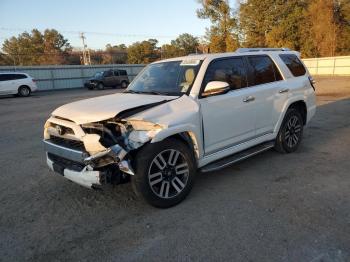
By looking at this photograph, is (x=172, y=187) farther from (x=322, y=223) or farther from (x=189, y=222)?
(x=322, y=223)

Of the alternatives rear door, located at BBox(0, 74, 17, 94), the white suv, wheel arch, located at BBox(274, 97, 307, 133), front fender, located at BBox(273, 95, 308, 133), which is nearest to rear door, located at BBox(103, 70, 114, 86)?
rear door, located at BBox(0, 74, 17, 94)

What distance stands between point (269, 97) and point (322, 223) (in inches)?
95.6

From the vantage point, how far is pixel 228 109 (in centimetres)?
467

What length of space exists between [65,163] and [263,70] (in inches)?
137

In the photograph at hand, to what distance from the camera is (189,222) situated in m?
3.71

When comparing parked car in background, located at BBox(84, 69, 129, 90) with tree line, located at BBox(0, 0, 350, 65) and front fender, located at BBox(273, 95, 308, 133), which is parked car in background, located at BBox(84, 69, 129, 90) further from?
front fender, located at BBox(273, 95, 308, 133)

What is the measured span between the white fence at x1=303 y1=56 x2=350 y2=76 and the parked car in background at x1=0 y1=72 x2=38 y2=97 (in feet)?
97.9

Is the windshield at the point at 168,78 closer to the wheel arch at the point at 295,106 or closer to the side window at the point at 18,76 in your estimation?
the wheel arch at the point at 295,106

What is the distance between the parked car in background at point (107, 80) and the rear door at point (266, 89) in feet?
79.4

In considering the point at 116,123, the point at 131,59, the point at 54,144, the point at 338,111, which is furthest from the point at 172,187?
the point at 131,59

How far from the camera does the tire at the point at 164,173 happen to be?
148 inches

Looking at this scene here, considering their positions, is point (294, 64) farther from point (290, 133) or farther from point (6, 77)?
point (6, 77)

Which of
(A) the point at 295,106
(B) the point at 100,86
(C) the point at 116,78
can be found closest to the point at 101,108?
(A) the point at 295,106

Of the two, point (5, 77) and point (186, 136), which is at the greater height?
point (5, 77)
